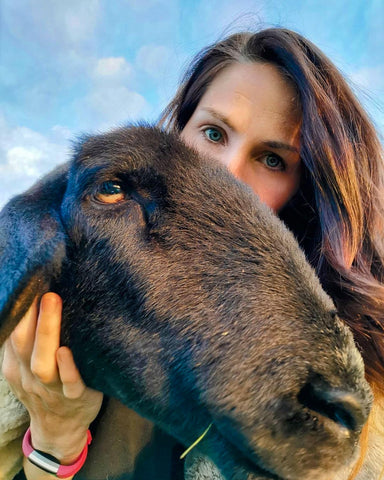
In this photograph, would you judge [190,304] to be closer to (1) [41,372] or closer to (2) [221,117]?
(1) [41,372]

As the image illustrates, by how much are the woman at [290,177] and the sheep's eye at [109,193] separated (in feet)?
1.87

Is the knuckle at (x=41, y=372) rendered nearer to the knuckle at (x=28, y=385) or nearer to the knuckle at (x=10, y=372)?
the knuckle at (x=28, y=385)

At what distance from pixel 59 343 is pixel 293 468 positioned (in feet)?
3.83

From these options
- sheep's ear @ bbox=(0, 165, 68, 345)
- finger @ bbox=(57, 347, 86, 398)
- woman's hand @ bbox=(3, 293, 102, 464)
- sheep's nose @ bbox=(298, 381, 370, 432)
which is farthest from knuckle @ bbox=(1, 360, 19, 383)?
sheep's nose @ bbox=(298, 381, 370, 432)

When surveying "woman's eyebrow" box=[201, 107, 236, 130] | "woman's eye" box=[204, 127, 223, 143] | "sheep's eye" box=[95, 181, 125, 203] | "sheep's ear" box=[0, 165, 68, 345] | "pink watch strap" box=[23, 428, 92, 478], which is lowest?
"pink watch strap" box=[23, 428, 92, 478]

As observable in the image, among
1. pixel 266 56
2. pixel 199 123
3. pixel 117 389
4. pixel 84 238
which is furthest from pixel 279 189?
pixel 117 389

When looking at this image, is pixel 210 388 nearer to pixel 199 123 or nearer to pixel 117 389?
pixel 117 389

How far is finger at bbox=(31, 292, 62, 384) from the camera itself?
1935 millimetres

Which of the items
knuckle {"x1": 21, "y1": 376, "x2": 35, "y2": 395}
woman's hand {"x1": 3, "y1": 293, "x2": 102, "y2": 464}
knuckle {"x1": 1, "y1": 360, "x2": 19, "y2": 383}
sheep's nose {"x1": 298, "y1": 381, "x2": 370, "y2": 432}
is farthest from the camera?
knuckle {"x1": 1, "y1": 360, "x2": 19, "y2": 383}

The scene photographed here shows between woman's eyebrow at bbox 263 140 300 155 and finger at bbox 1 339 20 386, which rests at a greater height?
woman's eyebrow at bbox 263 140 300 155

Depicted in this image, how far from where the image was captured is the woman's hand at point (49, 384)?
1983 millimetres

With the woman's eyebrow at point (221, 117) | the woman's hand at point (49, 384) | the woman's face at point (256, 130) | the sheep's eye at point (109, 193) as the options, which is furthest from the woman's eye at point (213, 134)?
the woman's hand at point (49, 384)

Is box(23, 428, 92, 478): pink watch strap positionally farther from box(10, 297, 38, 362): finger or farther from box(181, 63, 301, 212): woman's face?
box(181, 63, 301, 212): woman's face

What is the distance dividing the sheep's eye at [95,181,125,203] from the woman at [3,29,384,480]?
0.57 metres
